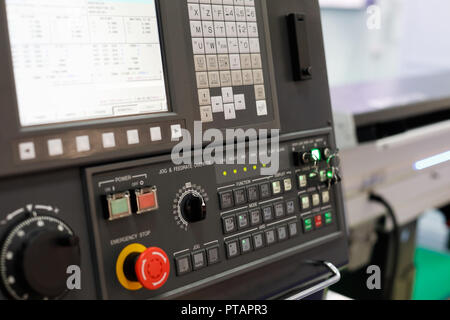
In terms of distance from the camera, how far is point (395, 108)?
1.25 meters

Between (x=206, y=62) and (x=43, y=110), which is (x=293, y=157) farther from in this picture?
(x=43, y=110)

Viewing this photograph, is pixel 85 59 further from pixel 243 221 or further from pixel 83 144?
pixel 243 221

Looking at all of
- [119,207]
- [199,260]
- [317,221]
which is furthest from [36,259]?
[317,221]

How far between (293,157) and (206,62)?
0.64ft

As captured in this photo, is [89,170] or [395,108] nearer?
[89,170]

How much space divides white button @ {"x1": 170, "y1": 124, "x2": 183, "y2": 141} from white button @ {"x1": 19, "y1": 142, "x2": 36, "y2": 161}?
161 millimetres

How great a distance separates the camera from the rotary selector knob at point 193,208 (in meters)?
0.55

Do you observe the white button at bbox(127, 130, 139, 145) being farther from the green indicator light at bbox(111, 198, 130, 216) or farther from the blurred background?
the blurred background

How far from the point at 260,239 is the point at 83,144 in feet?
0.91

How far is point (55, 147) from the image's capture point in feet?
1.53

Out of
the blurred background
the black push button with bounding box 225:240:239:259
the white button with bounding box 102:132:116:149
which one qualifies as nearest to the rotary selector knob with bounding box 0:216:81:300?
the white button with bounding box 102:132:116:149

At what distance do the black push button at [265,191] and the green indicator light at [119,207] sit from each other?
0.20 metres
